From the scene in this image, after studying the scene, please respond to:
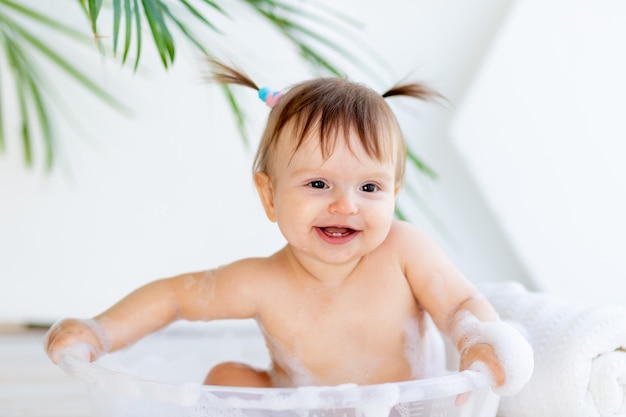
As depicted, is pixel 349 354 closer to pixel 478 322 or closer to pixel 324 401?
pixel 478 322

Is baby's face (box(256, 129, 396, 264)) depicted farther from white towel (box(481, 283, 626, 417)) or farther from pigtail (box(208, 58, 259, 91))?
white towel (box(481, 283, 626, 417))

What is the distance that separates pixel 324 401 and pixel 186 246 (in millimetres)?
1204

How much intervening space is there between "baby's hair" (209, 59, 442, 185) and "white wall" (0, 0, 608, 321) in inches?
29.4

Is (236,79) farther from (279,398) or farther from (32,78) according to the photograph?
(32,78)

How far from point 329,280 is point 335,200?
0.14 metres

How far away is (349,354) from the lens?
1.03 metres

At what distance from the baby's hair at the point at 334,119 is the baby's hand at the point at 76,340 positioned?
29 centimetres

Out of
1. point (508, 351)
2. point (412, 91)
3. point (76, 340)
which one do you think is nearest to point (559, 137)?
point (412, 91)

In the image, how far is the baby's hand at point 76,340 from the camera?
0.93 meters

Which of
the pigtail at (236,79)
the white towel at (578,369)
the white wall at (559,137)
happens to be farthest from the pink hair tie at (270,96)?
the white wall at (559,137)

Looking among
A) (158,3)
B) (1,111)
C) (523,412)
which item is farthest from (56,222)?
(523,412)

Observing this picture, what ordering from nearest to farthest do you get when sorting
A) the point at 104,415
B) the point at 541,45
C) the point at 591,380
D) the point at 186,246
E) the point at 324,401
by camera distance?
the point at 324,401 → the point at 104,415 → the point at 591,380 → the point at 541,45 → the point at 186,246

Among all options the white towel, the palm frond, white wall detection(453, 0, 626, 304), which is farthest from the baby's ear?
white wall detection(453, 0, 626, 304)

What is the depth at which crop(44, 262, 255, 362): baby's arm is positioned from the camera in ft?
3.32
